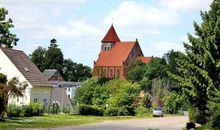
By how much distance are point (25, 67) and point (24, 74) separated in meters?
2.24

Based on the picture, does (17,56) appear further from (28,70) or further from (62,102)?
(62,102)

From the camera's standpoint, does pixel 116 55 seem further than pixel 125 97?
Yes

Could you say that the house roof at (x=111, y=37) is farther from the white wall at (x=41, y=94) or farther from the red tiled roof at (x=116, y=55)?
the white wall at (x=41, y=94)

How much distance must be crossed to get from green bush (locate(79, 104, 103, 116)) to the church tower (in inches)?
3816

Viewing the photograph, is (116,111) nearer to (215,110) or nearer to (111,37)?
(215,110)

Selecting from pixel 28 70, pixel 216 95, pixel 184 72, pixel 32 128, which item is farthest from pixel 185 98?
pixel 28 70

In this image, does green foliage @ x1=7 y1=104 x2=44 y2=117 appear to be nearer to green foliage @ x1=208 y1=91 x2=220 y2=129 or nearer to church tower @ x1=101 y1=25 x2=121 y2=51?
green foliage @ x1=208 y1=91 x2=220 y2=129

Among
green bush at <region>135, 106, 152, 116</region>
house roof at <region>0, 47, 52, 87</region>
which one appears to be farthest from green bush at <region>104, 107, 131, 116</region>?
house roof at <region>0, 47, 52, 87</region>

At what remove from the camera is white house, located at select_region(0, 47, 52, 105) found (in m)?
59.7

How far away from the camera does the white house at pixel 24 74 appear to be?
59.7 meters

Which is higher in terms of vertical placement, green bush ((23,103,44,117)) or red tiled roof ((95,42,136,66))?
red tiled roof ((95,42,136,66))

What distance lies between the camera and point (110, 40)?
165 m

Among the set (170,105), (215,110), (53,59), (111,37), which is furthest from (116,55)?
(215,110)

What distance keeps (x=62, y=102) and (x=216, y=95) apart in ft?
193
